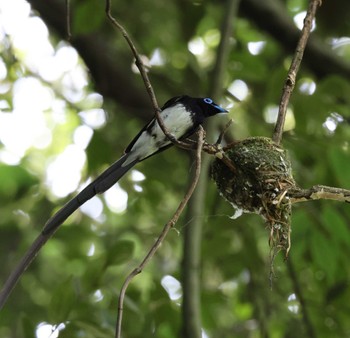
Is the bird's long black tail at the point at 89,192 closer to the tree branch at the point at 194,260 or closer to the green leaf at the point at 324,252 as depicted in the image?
the tree branch at the point at 194,260

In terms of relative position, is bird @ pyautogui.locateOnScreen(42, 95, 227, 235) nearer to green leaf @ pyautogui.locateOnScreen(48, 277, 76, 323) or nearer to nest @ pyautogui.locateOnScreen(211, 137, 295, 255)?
nest @ pyautogui.locateOnScreen(211, 137, 295, 255)

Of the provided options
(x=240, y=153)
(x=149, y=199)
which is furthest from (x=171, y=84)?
(x=240, y=153)

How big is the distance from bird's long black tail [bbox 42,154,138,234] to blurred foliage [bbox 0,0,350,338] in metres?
0.46

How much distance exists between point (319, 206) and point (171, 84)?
5.00ft

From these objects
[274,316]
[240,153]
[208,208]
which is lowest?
[240,153]

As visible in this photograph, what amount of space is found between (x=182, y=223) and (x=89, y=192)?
144 centimetres

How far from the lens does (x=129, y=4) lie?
20.5 feet

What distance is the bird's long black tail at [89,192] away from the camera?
10.8 feet

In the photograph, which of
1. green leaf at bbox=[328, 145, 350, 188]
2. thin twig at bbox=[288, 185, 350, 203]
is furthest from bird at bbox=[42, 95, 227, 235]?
thin twig at bbox=[288, 185, 350, 203]

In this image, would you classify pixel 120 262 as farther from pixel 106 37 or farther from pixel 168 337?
pixel 106 37

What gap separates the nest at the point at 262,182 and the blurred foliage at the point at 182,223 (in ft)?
1.51

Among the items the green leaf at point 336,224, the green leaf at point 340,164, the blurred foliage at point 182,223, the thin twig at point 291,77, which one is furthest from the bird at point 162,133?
the green leaf at point 336,224

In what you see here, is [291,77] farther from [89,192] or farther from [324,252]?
[324,252]

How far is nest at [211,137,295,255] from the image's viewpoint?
10.7 feet
